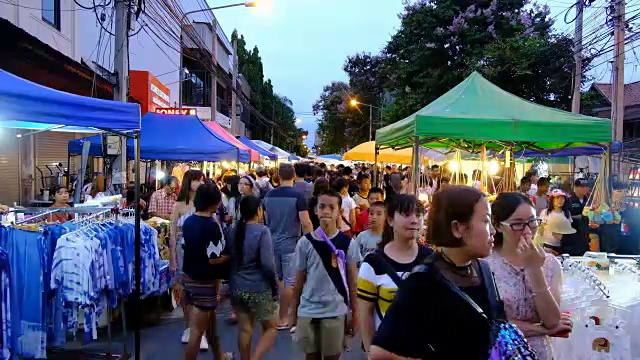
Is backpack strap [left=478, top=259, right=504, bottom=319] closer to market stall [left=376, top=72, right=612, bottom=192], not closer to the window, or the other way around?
market stall [left=376, top=72, right=612, bottom=192]

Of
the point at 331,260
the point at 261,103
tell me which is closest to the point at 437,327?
the point at 331,260

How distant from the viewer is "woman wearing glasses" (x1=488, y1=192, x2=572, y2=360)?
2.41 metres

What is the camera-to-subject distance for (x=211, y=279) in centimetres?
449

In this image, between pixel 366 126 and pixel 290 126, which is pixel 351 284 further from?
pixel 290 126

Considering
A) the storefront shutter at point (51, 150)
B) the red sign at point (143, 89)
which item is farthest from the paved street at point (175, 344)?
the red sign at point (143, 89)

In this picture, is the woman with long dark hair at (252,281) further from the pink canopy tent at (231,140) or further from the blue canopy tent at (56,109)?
the pink canopy tent at (231,140)

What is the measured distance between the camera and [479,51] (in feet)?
66.1

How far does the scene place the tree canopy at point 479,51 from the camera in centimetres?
1839

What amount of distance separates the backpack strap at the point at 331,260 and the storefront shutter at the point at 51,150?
10749 mm

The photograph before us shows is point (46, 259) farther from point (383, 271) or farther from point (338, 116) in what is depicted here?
point (338, 116)

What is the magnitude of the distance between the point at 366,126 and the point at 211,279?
128 ft

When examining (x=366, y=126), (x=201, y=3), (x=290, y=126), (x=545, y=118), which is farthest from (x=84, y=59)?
(x=290, y=126)

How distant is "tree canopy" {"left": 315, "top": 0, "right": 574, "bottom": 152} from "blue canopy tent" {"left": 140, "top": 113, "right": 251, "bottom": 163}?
11.7m

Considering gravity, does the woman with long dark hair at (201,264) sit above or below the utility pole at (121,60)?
below
